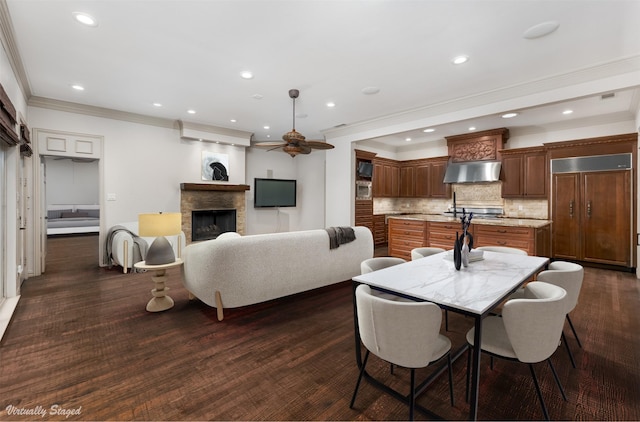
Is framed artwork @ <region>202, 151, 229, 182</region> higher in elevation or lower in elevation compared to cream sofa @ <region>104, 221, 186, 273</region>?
higher

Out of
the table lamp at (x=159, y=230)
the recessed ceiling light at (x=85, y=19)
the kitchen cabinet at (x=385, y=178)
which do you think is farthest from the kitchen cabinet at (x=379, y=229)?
the recessed ceiling light at (x=85, y=19)

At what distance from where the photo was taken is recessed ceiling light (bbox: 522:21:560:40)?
102 inches

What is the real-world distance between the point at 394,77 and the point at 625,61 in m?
2.44

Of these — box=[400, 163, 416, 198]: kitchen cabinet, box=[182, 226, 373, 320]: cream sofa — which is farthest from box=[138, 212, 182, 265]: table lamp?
box=[400, 163, 416, 198]: kitchen cabinet

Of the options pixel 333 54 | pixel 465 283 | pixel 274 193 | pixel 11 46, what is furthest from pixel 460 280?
pixel 274 193

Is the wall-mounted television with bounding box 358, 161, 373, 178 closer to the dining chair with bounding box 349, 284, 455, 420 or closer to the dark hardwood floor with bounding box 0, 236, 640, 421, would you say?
the dark hardwood floor with bounding box 0, 236, 640, 421

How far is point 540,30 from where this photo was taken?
2.68 m

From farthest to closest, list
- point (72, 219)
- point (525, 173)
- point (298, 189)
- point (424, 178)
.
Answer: point (72, 219) < point (298, 189) < point (424, 178) < point (525, 173)

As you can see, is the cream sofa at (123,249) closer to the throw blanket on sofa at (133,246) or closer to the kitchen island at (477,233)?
the throw blanket on sofa at (133,246)

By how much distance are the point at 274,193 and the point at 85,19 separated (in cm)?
557

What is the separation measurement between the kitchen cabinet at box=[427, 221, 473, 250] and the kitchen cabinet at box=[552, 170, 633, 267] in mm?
2112

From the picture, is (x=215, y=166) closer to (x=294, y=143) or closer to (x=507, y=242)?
(x=294, y=143)

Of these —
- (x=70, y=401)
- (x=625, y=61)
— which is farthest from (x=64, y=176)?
(x=625, y=61)

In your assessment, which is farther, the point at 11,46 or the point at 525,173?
the point at 525,173
